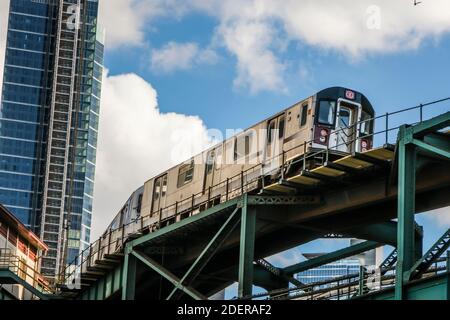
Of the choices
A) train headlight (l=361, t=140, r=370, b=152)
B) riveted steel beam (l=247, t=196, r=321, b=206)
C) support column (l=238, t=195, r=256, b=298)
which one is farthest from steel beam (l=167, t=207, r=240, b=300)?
train headlight (l=361, t=140, r=370, b=152)

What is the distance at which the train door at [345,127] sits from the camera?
118ft

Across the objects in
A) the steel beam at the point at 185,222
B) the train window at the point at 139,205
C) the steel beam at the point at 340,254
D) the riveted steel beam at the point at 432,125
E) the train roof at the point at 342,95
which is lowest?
the steel beam at the point at 340,254

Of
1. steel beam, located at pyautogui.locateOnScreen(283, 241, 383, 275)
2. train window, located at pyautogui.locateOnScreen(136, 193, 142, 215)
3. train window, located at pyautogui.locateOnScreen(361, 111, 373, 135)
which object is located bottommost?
steel beam, located at pyautogui.locateOnScreen(283, 241, 383, 275)

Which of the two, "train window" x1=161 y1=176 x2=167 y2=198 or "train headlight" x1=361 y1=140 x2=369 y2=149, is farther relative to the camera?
"train window" x1=161 y1=176 x2=167 y2=198

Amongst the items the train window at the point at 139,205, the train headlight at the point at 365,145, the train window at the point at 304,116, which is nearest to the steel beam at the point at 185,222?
the train window at the point at 304,116

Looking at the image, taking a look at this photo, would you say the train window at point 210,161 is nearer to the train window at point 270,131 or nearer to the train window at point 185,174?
the train window at point 185,174

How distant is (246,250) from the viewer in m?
35.7

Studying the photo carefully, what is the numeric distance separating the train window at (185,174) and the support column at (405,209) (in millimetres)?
16396

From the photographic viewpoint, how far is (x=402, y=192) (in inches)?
1115

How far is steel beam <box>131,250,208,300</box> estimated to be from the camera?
38.4 m

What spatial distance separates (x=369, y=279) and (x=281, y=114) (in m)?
10.7

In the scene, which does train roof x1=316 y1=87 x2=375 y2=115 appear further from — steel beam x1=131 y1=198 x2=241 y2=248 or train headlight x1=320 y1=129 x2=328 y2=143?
steel beam x1=131 y1=198 x2=241 y2=248
